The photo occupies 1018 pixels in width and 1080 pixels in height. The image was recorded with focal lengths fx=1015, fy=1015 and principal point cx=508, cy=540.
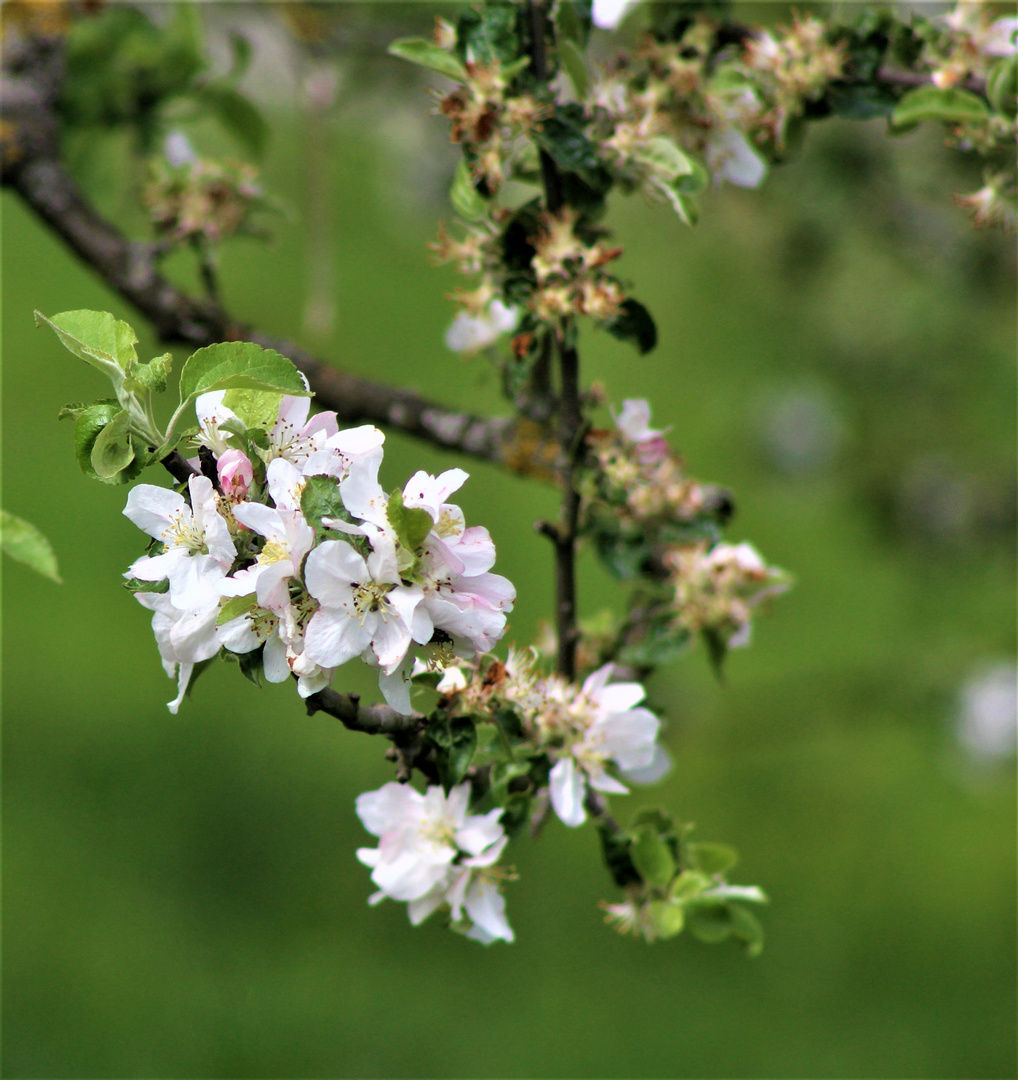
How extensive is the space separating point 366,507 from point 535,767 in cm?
24

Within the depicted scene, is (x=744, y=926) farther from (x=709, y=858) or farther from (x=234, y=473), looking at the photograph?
(x=234, y=473)

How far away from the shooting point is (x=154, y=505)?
0.48m

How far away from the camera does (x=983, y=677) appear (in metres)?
2.06

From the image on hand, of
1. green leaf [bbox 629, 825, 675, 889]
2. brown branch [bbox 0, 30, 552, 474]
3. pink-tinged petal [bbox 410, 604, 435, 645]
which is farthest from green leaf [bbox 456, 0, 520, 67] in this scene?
green leaf [bbox 629, 825, 675, 889]

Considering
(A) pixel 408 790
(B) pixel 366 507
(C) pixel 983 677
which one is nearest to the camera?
(B) pixel 366 507

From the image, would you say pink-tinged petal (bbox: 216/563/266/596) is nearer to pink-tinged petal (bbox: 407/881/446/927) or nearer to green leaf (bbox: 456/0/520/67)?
pink-tinged petal (bbox: 407/881/446/927)

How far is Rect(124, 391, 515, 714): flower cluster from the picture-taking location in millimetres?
439

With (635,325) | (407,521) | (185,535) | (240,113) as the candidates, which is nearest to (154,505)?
(185,535)

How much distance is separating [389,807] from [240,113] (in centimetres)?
80

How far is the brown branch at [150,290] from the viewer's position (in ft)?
2.95

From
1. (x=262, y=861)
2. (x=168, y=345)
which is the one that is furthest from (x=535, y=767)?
(x=262, y=861)

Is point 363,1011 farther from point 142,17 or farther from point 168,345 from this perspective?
point 142,17

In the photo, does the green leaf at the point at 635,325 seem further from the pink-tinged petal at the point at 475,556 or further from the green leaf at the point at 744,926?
the green leaf at the point at 744,926

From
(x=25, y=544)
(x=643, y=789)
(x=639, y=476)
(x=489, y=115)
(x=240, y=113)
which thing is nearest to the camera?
(x=25, y=544)
